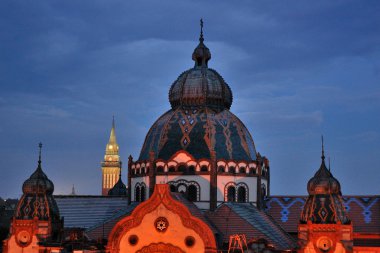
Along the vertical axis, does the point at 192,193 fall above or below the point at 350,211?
above

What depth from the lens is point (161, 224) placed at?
4397cm

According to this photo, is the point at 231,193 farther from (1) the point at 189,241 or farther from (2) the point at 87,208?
(2) the point at 87,208

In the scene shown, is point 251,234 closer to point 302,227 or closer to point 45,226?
point 302,227

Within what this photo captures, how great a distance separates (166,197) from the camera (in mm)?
44000

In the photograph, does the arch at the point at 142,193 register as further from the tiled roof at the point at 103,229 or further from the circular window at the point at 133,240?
the circular window at the point at 133,240

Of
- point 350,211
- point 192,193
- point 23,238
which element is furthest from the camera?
point 350,211

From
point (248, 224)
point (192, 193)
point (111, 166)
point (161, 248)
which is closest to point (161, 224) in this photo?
point (161, 248)

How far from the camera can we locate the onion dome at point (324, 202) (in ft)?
141

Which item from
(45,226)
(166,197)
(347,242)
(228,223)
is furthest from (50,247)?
(347,242)

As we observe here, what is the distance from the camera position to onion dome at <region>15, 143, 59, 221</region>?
49.1 m

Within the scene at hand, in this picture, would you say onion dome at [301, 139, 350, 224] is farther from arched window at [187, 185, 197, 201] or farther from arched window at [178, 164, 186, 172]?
arched window at [178, 164, 186, 172]

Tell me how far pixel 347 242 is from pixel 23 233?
79.5 ft

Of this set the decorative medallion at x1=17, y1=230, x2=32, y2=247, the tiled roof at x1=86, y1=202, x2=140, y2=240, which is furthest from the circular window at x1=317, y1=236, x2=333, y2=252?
the decorative medallion at x1=17, y1=230, x2=32, y2=247

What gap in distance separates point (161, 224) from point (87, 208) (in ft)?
58.8
